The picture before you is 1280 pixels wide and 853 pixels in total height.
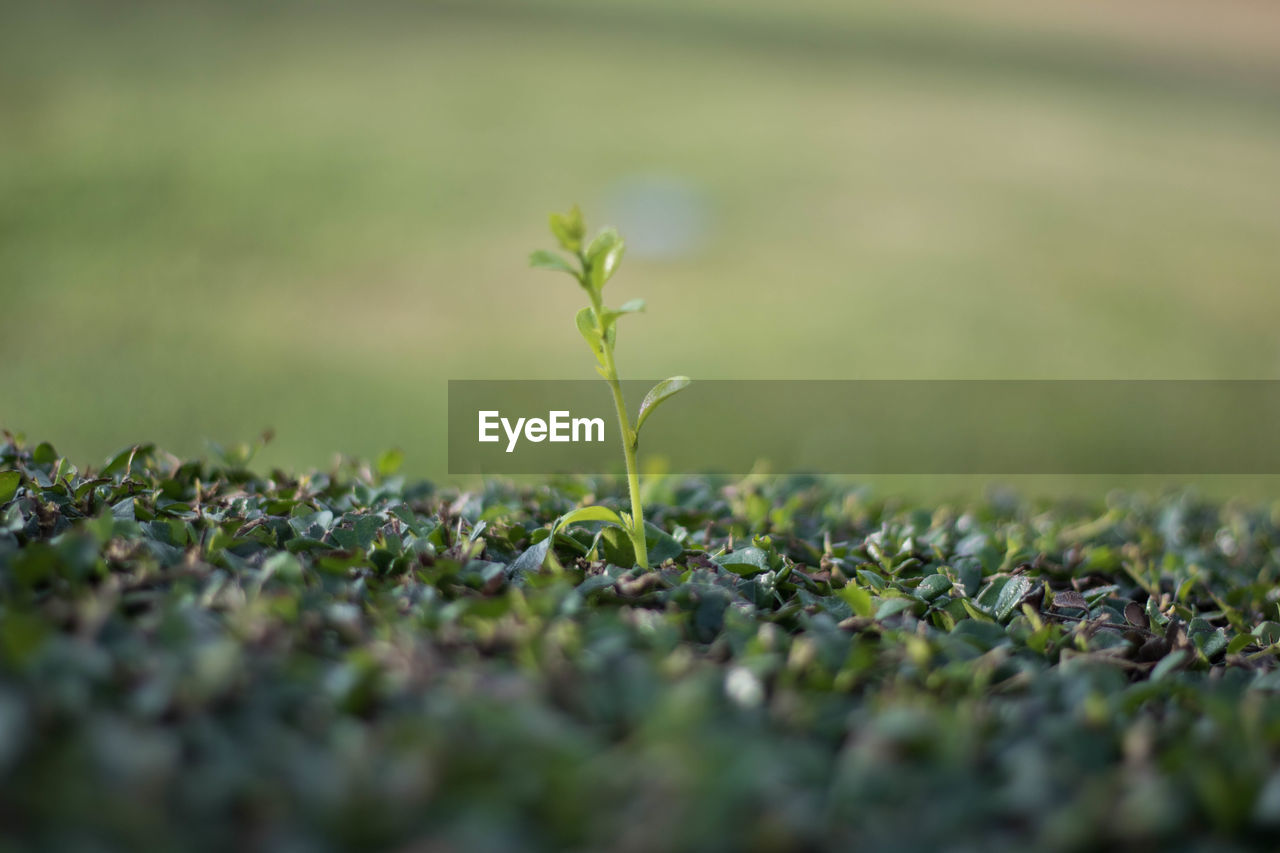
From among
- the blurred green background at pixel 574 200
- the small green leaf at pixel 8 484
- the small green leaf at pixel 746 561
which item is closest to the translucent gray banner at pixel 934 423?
the blurred green background at pixel 574 200

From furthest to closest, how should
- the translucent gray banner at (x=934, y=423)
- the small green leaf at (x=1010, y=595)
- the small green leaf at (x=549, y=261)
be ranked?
the translucent gray banner at (x=934, y=423)
the small green leaf at (x=1010, y=595)
the small green leaf at (x=549, y=261)

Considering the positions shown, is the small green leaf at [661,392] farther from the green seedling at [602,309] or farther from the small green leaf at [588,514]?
the small green leaf at [588,514]

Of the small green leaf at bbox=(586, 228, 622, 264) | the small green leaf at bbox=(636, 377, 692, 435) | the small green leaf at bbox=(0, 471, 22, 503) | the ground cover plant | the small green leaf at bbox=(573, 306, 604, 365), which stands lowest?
the ground cover plant

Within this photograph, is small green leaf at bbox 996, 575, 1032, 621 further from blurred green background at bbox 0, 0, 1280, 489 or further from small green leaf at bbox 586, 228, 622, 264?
blurred green background at bbox 0, 0, 1280, 489

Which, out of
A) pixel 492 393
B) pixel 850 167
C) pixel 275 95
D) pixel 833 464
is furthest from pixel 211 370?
pixel 850 167

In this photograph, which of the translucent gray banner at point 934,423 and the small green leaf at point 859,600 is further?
the translucent gray banner at point 934,423

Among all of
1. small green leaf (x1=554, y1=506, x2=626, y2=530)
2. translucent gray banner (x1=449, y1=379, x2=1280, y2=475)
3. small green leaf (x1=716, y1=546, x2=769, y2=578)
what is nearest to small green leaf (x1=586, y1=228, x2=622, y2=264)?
small green leaf (x1=554, y1=506, x2=626, y2=530)

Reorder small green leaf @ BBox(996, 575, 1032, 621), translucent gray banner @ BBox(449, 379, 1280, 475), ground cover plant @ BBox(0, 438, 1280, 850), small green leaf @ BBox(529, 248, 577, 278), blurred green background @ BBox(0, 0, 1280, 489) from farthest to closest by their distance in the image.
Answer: blurred green background @ BBox(0, 0, 1280, 489) → translucent gray banner @ BBox(449, 379, 1280, 475) → small green leaf @ BBox(996, 575, 1032, 621) → small green leaf @ BBox(529, 248, 577, 278) → ground cover plant @ BBox(0, 438, 1280, 850)
